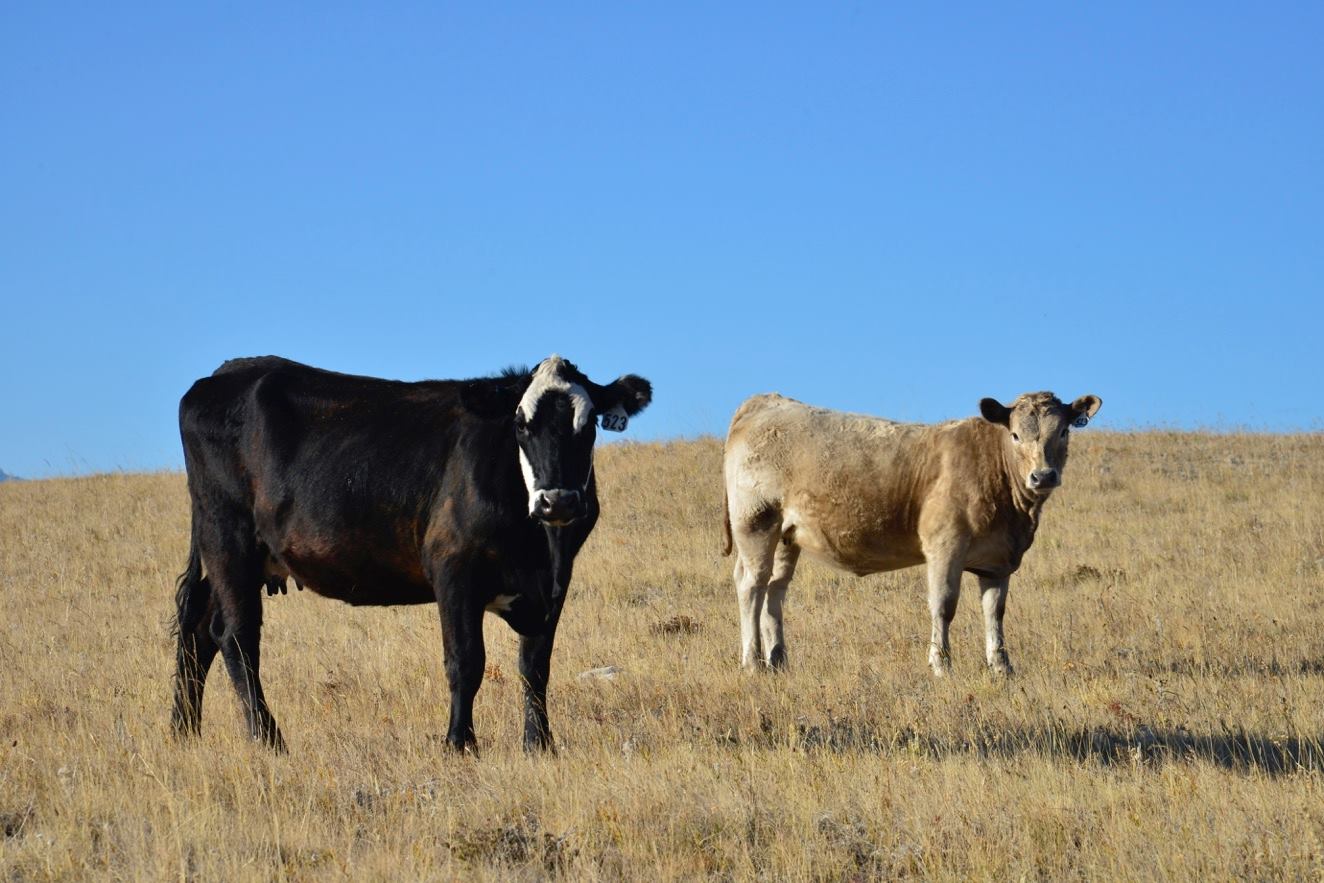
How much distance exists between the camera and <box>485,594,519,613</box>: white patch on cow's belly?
8.10 m

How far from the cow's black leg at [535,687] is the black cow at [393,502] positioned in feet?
0.04

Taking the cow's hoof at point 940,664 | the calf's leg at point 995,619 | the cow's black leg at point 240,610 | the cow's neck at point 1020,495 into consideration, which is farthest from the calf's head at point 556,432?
the cow's neck at point 1020,495

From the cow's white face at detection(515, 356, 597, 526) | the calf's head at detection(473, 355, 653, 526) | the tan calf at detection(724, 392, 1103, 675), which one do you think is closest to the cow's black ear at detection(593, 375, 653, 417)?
the calf's head at detection(473, 355, 653, 526)

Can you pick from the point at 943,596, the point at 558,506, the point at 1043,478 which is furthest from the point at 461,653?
the point at 1043,478

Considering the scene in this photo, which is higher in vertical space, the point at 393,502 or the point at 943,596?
the point at 393,502

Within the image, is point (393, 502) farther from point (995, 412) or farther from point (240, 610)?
point (995, 412)

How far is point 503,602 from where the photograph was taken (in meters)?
8.13

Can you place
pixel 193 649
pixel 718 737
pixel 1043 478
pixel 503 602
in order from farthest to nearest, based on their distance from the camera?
1. pixel 1043 478
2. pixel 193 649
3. pixel 718 737
4. pixel 503 602

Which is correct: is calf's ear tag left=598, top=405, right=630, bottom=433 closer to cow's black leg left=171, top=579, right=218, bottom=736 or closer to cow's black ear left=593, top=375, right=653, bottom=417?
cow's black ear left=593, top=375, right=653, bottom=417

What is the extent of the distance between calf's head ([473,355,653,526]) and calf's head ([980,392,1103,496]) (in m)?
4.76

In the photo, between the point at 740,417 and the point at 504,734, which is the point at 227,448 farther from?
the point at 740,417

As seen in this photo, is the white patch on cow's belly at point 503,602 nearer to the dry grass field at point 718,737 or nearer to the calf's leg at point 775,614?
the dry grass field at point 718,737

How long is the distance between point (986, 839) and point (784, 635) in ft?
23.0

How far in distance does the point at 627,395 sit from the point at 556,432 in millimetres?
803
